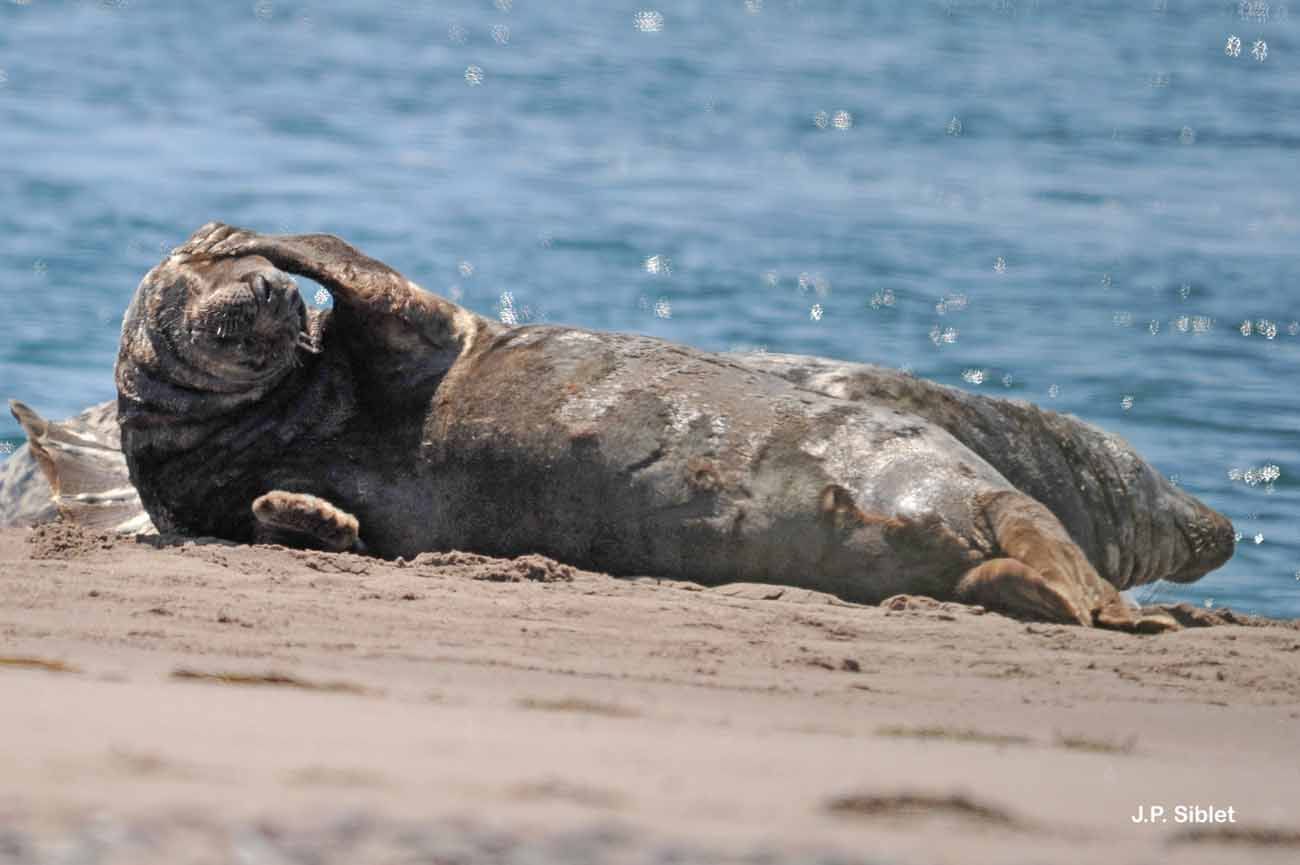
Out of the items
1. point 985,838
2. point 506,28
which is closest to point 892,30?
point 506,28

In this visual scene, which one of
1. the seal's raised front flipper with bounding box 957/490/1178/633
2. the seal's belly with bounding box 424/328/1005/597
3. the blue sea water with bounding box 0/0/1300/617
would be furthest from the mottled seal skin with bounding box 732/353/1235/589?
the seal's raised front flipper with bounding box 957/490/1178/633

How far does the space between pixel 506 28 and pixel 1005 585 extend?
22.0 meters

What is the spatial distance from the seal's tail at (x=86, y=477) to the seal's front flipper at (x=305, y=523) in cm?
57

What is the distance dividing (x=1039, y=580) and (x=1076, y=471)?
1.59 m

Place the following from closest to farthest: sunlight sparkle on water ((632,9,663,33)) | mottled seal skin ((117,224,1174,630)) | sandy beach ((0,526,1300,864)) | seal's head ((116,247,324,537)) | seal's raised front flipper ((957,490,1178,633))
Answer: sandy beach ((0,526,1300,864)), seal's raised front flipper ((957,490,1178,633)), mottled seal skin ((117,224,1174,630)), seal's head ((116,247,324,537)), sunlight sparkle on water ((632,9,663,33))

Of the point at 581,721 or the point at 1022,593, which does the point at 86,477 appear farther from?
the point at 581,721

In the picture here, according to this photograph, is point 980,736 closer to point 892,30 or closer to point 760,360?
point 760,360

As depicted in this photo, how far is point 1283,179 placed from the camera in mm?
17062

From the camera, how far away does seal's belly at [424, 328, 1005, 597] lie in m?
5.29

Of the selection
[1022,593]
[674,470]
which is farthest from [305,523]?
[1022,593]

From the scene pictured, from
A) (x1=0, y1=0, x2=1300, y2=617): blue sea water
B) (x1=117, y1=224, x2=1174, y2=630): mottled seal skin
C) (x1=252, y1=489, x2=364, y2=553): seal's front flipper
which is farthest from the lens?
(x1=0, y1=0, x2=1300, y2=617): blue sea water

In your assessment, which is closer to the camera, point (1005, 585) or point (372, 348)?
point (1005, 585)

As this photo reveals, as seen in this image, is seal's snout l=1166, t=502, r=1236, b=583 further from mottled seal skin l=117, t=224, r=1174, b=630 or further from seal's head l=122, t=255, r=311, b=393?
seal's head l=122, t=255, r=311, b=393

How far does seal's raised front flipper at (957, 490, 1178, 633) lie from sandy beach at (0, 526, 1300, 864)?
0.42ft
